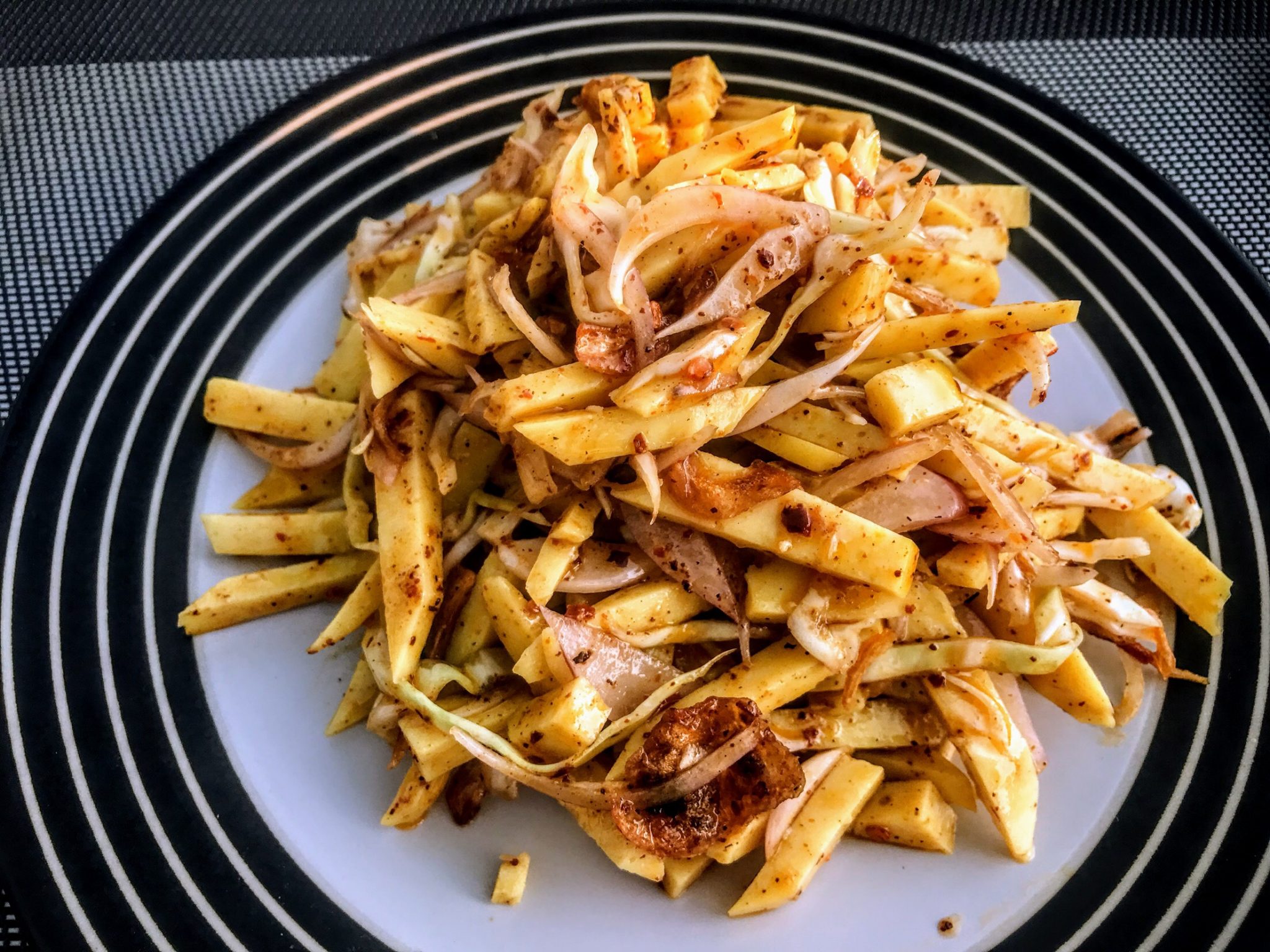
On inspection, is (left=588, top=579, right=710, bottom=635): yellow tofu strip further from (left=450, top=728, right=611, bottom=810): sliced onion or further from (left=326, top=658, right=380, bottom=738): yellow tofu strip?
(left=326, top=658, right=380, bottom=738): yellow tofu strip

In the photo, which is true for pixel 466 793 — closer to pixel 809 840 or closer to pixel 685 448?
pixel 809 840

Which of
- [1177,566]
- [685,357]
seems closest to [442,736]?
[685,357]

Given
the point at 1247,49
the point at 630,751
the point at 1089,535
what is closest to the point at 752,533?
the point at 630,751

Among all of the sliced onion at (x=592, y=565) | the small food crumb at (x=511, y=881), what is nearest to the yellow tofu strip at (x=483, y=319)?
the sliced onion at (x=592, y=565)

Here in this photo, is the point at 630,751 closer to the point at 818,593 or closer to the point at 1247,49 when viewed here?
the point at 818,593

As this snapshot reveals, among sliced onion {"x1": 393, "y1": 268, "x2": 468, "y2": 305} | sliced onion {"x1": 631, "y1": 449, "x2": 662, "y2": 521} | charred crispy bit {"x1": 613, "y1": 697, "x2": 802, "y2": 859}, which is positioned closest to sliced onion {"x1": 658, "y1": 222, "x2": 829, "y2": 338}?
sliced onion {"x1": 631, "y1": 449, "x2": 662, "y2": 521}

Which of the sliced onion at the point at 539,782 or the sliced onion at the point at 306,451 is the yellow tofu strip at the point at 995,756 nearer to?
the sliced onion at the point at 539,782
